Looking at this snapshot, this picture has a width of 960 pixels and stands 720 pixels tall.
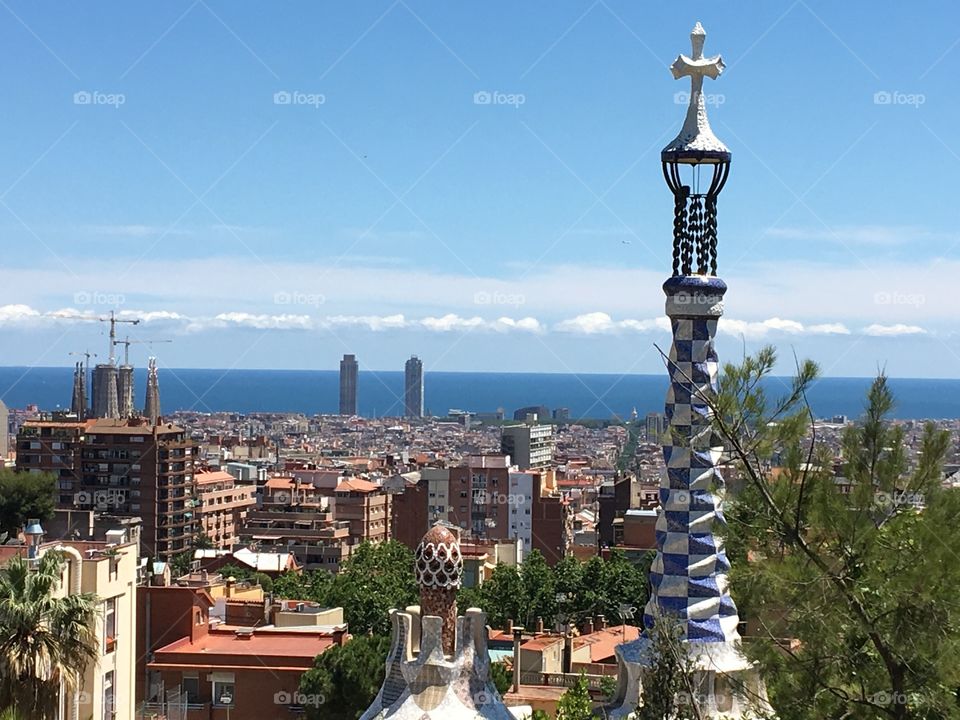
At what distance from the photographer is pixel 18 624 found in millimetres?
14570

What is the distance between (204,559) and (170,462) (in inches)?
907

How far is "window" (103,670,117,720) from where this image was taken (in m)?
18.4

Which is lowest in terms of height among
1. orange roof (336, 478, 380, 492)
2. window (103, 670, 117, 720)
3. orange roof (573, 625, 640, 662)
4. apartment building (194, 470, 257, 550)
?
apartment building (194, 470, 257, 550)

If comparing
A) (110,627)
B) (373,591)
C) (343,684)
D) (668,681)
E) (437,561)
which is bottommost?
(373,591)

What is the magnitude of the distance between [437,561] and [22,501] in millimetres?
46263

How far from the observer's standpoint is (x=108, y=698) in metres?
18.6

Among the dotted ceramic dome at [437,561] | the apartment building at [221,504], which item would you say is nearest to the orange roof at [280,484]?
the apartment building at [221,504]

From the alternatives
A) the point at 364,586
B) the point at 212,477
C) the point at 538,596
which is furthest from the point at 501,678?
the point at 212,477

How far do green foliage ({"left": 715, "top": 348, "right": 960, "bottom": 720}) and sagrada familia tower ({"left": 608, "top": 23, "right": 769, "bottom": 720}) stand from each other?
0.58 meters

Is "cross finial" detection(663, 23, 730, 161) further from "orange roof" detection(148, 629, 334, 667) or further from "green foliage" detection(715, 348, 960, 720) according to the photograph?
"orange roof" detection(148, 629, 334, 667)

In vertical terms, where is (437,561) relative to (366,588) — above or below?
above

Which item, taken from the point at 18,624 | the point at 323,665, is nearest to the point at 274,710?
the point at 323,665

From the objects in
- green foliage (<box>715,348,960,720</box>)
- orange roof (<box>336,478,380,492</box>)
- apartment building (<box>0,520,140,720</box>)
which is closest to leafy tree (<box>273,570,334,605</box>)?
apartment building (<box>0,520,140,720</box>)

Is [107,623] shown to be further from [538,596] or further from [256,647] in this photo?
[538,596]
